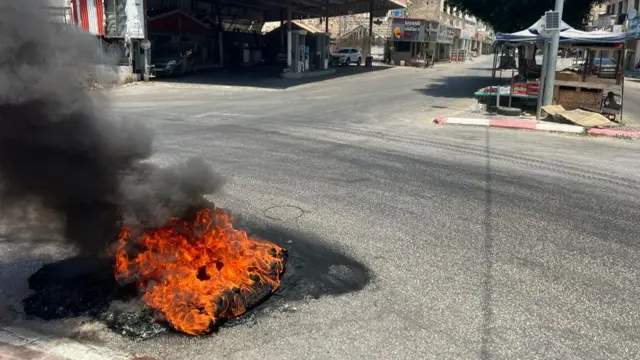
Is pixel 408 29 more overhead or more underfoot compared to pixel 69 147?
more overhead

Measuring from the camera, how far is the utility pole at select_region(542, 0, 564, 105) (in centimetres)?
1458

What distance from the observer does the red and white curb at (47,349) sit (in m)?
3.30

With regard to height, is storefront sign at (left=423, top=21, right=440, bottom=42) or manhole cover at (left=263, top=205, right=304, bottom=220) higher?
storefront sign at (left=423, top=21, right=440, bottom=42)

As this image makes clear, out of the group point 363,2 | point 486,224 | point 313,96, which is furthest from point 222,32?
point 486,224

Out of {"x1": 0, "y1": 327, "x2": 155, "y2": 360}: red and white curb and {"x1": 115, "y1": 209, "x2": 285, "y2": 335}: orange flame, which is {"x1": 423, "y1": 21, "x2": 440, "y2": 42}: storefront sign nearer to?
{"x1": 115, "y1": 209, "x2": 285, "y2": 335}: orange flame

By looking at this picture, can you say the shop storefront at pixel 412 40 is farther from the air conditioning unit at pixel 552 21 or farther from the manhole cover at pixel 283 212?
the manhole cover at pixel 283 212

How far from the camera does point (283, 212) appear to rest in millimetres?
6230

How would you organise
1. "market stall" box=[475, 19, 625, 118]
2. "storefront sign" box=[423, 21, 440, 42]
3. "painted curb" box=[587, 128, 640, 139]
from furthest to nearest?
"storefront sign" box=[423, 21, 440, 42], "market stall" box=[475, 19, 625, 118], "painted curb" box=[587, 128, 640, 139]

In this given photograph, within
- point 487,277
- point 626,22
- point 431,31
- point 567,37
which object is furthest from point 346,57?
point 487,277

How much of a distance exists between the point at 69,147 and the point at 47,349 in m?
1.55

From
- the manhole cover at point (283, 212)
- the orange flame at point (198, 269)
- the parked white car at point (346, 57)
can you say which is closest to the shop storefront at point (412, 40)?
the parked white car at point (346, 57)

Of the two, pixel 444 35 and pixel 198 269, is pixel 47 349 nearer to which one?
pixel 198 269

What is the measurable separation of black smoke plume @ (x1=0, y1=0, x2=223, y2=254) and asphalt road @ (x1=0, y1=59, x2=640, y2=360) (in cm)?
69

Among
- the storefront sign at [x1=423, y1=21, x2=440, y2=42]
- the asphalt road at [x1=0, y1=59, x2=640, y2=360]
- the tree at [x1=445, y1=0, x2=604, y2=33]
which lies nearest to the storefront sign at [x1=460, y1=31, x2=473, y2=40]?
the storefront sign at [x1=423, y1=21, x2=440, y2=42]
